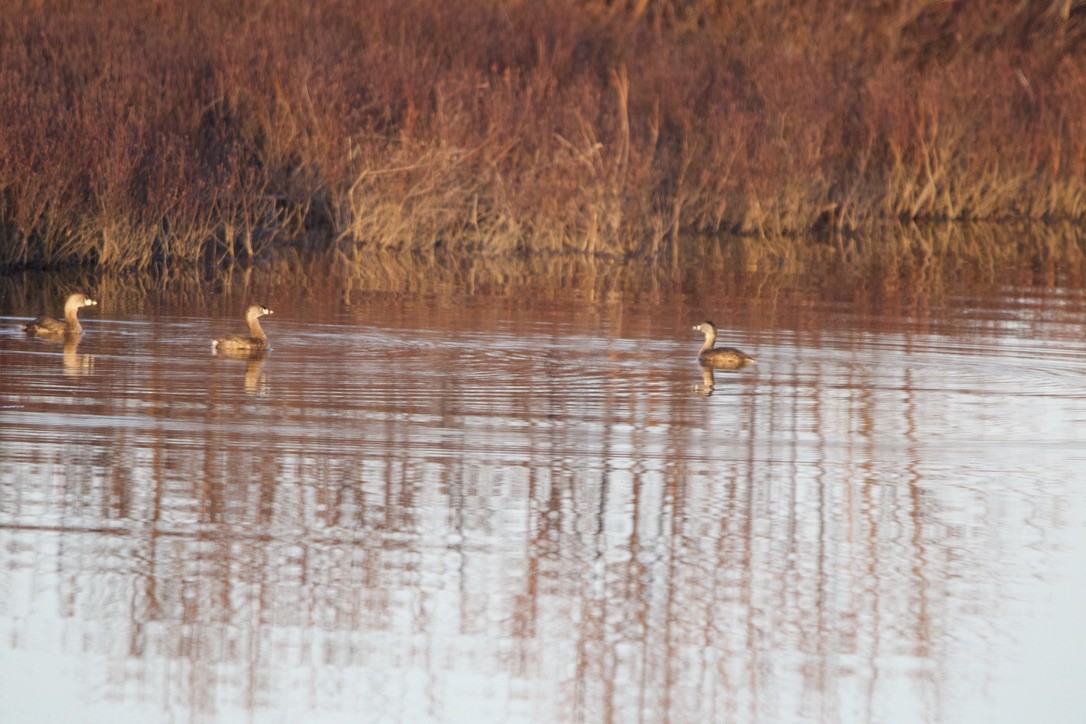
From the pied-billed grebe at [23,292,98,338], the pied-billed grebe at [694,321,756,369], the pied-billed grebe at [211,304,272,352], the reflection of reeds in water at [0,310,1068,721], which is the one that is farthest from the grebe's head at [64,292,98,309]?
the pied-billed grebe at [694,321,756,369]

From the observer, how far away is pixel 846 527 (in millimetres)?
8453

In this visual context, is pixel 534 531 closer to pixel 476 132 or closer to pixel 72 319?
pixel 72 319

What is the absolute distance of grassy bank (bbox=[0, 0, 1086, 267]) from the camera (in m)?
20.4

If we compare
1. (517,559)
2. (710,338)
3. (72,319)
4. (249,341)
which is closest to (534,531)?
(517,559)

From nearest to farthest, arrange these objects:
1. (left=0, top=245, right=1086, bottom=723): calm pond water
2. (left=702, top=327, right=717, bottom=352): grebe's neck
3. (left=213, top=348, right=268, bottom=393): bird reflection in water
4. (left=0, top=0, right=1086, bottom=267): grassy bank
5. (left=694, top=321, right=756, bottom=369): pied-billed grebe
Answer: (left=0, top=245, right=1086, bottom=723): calm pond water → (left=213, top=348, right=268, bottom=393): bird reflection in water → (left=694, top=321, right=756, bottom=369): pied-billed grebe → (left=702, top=327, right=717, bottom=352): grebe's neck → (left=0, top=0, right=1086, bottom=267): grassy bank

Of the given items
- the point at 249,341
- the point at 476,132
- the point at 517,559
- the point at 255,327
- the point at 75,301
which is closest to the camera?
the point at 517,559

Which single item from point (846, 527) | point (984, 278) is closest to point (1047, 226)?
point (984, 278)

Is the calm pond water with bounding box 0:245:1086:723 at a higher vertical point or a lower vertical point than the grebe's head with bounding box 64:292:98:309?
lower

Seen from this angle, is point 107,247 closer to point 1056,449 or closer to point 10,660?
point 1056,449

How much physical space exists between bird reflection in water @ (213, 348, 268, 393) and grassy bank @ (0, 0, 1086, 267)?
6.71m

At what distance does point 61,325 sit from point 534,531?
22.9ft

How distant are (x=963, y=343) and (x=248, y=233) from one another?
1002 centimetres

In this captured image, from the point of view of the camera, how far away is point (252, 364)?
12922 mm

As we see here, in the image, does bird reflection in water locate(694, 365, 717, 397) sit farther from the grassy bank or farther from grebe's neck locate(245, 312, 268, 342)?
the grassy bank
